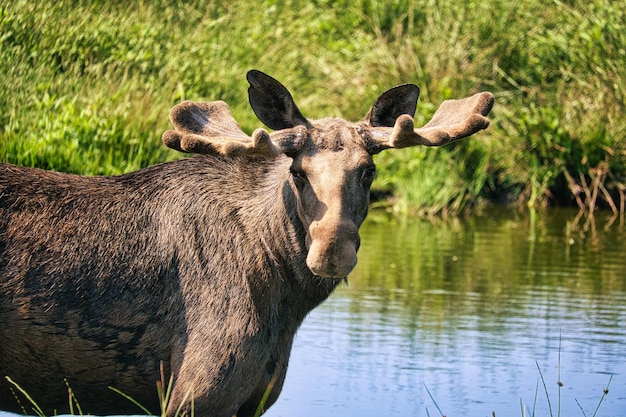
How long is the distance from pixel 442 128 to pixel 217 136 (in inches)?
46.7

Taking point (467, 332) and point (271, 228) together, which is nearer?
point (271, 228)

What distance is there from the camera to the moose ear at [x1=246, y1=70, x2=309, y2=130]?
6.49 m

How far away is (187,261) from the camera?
640cm

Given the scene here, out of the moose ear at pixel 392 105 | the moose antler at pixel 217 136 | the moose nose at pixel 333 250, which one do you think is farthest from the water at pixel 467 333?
the moose antler at pixel 217 136

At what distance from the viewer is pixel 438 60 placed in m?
20.0

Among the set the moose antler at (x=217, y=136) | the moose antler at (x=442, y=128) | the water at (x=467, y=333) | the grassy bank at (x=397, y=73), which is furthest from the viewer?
the grassy bank at (x=397, y=73)

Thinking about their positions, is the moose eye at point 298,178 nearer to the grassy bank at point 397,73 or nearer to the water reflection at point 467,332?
the water reflection at point 467,332

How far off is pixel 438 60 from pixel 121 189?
A: 13.9 metres

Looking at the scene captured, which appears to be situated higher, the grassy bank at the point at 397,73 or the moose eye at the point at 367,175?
the grassy bank at the point at 397,73

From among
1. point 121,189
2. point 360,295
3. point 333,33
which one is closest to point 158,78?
point 360,295

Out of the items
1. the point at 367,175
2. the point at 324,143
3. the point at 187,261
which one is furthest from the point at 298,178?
the point at 187,261

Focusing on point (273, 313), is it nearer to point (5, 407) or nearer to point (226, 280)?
point (226, 280)

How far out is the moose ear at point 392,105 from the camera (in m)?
6.67

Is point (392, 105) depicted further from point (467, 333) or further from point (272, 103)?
point (467, 333)
